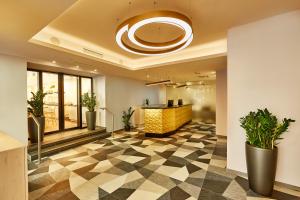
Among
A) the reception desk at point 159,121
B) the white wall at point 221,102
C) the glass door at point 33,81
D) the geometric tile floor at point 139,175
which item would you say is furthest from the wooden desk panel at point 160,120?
the glass door at point 33,81

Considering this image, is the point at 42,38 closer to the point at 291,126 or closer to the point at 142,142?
the point at 142,142

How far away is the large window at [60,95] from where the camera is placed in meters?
5.30

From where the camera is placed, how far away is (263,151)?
234 cm

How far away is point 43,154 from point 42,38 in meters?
3.02

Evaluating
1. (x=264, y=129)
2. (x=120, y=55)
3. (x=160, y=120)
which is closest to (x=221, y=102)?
(x=160, y=120)

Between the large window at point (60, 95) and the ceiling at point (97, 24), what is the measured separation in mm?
1145

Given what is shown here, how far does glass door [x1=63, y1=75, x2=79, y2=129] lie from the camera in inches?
253

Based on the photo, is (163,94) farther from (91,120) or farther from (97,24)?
(97,24)

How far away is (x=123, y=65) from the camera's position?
542 cm

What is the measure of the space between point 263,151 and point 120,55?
466 centimetres

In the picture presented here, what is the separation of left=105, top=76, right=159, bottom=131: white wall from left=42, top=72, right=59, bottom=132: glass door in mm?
1958

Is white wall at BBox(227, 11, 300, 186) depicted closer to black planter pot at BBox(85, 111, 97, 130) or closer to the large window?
black planter pot at BBox(85, 111, 97, 130)

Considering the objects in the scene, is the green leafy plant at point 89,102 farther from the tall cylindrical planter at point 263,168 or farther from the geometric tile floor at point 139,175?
the tall cylindrical planter at point 263,168

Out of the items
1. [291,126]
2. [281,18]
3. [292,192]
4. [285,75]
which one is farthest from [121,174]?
[281,18]
